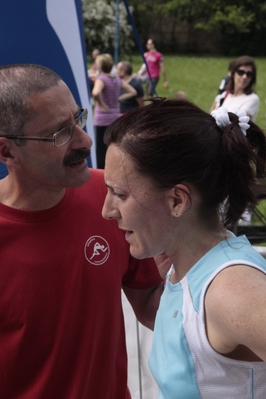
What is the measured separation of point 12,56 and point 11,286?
1050mm

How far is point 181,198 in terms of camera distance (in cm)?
136

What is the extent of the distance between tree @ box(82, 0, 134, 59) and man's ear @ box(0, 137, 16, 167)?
24.5 metres

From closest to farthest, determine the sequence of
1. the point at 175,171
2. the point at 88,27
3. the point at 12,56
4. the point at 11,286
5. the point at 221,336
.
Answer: the point at 221,336 < the point at 175,171 < the point at 11,286 < the point at 12,56 < the point at 88,27

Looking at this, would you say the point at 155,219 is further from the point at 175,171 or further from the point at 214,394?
the point at 214,394

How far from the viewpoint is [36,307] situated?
1.68 m

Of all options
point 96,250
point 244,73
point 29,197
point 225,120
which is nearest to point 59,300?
point 96,250

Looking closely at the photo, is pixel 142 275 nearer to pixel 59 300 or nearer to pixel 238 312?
pixel 59 300

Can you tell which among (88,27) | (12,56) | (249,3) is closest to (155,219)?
(12,56)

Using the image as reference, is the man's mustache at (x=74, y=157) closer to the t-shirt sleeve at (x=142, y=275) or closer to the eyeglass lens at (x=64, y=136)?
the eyeglass lens at (x=64, y=136)

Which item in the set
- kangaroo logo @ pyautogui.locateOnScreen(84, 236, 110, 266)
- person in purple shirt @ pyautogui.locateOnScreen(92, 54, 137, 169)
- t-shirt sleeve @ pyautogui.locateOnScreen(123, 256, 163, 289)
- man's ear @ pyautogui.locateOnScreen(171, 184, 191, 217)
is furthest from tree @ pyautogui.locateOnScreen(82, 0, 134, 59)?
man's ear @ pyautogui.locateOnScreen(171, 184, 191, 217)

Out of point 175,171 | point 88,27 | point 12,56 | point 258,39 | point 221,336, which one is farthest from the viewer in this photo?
point 258,39

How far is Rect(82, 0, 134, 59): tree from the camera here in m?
25.5

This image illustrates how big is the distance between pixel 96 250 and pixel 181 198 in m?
0.49

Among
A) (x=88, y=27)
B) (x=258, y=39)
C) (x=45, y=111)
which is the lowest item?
(x=258, y=39)
